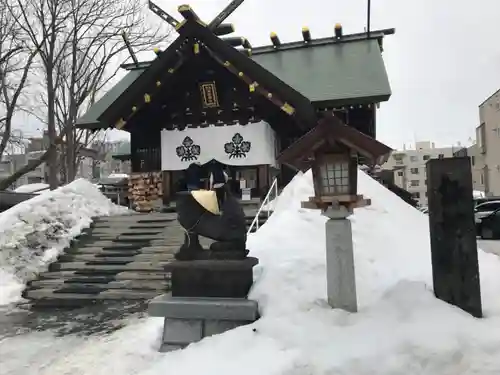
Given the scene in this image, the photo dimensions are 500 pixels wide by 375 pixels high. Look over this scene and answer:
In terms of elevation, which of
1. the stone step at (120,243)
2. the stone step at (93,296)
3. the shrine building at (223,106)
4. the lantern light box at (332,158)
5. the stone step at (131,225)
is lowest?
the stone step at (93,296)

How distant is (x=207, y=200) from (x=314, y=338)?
2.20 metres

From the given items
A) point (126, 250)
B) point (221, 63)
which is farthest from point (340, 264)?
point (221, 63)

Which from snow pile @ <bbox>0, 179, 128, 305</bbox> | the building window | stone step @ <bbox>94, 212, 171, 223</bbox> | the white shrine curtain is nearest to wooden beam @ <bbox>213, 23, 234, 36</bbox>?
the white shrine curtain

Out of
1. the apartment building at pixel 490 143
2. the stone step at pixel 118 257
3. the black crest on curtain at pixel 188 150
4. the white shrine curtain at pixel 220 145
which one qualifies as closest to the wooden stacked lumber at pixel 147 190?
the white shrine curtain at pixel 220 145

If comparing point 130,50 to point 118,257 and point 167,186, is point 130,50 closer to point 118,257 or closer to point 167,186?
point 167,186

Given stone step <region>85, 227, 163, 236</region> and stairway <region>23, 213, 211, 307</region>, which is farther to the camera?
stone step <region>85, 227, 163, 236</region>

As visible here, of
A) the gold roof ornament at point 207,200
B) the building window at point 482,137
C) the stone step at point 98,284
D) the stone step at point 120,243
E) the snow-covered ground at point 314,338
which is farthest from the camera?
the building window at point 482,137

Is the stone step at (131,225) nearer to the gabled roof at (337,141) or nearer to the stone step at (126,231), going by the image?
the stone step at (126,231)

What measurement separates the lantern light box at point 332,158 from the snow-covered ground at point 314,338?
3.99 ft

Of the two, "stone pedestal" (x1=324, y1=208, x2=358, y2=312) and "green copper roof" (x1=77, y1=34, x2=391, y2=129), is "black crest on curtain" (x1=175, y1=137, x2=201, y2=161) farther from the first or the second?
"stone pedestal" (x1=324, y1=208, x2=358, y2=312)

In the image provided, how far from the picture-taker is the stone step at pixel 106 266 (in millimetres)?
9594

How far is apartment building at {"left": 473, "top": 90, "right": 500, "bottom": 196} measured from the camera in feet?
125

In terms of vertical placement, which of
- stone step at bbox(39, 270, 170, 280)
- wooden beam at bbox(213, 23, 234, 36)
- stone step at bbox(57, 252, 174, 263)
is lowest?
stone step at bbox(39, 270, 170, 280)

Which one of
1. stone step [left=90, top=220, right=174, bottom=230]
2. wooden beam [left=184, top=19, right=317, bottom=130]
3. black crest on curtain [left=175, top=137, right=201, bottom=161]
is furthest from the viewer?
black crest on curtain [left=175, top=137, right=201, bottom=161]
